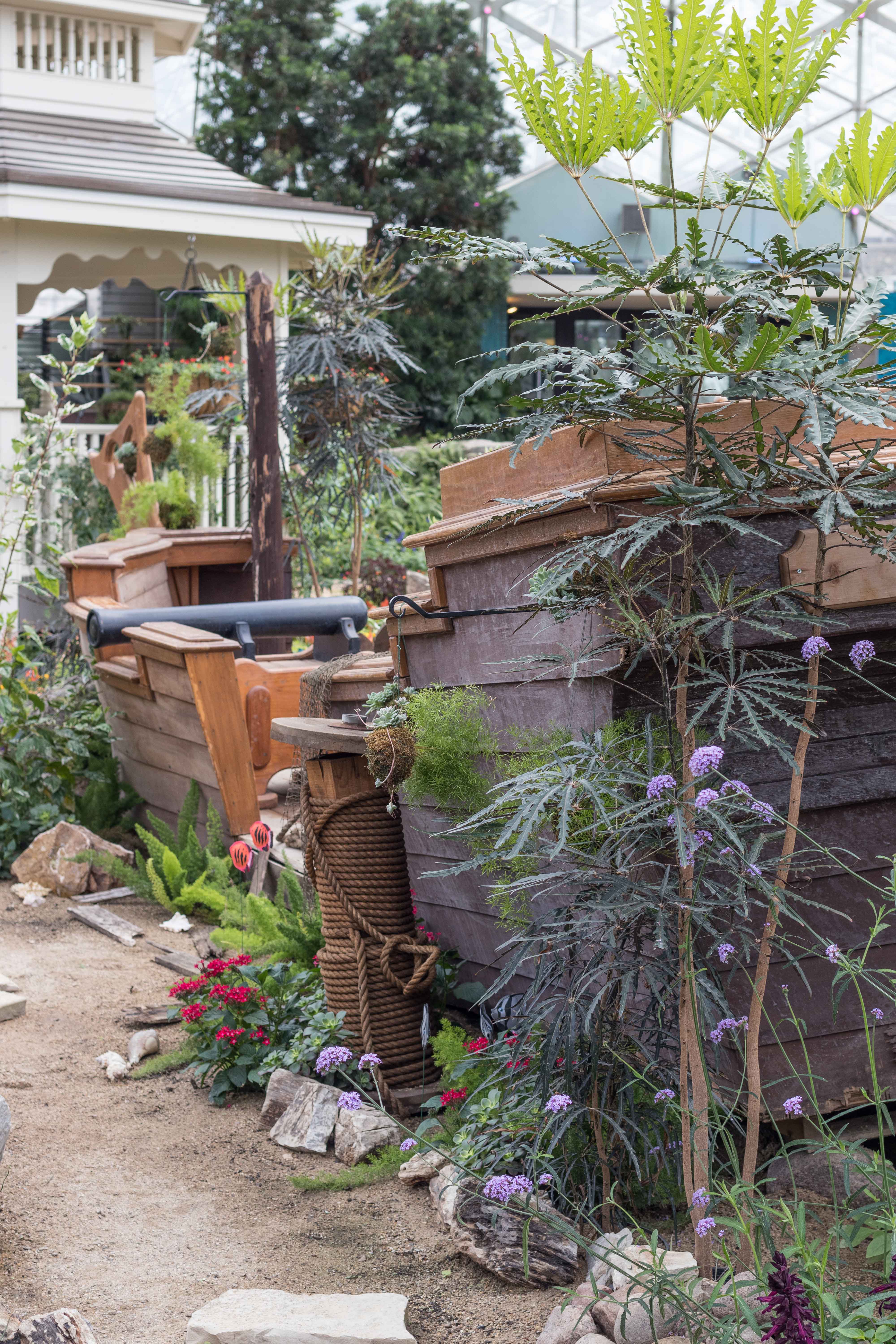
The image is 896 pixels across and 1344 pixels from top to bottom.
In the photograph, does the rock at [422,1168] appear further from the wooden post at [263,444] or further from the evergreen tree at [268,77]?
the evergreen tree at [268,77]

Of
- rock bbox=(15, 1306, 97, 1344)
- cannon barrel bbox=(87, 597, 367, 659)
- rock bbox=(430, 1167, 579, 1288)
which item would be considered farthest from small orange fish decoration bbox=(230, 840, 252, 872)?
rock bbox=(15, 1306, 97, 1344)

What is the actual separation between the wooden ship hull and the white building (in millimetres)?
6716

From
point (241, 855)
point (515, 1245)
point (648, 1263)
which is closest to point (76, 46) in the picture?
point (241, 855)

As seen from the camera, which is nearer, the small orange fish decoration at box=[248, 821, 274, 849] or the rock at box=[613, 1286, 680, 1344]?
the rock at box=[613, 1286, 680, 1344]

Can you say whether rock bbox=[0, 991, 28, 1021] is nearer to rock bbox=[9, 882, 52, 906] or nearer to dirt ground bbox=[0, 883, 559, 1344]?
dirt ground bbox=[0, 883, 559, 1344]

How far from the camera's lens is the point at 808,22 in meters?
1.92

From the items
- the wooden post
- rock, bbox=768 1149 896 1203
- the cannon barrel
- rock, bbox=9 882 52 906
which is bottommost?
rock, bbox=9 882 52 906

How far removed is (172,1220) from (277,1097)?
1.76 feet

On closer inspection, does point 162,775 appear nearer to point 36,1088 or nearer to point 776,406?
point 36,1088

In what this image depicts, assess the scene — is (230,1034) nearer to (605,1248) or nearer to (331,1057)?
(331,1057)

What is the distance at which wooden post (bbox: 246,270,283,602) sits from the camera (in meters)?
7.10

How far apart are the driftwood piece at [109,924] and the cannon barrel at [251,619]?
131 cm

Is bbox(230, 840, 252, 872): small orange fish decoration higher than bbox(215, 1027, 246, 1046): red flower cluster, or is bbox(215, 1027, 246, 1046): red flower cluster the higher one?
bbox(230, 840, 252, 872): small orange fish decoration

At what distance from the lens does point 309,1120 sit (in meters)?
3.18
